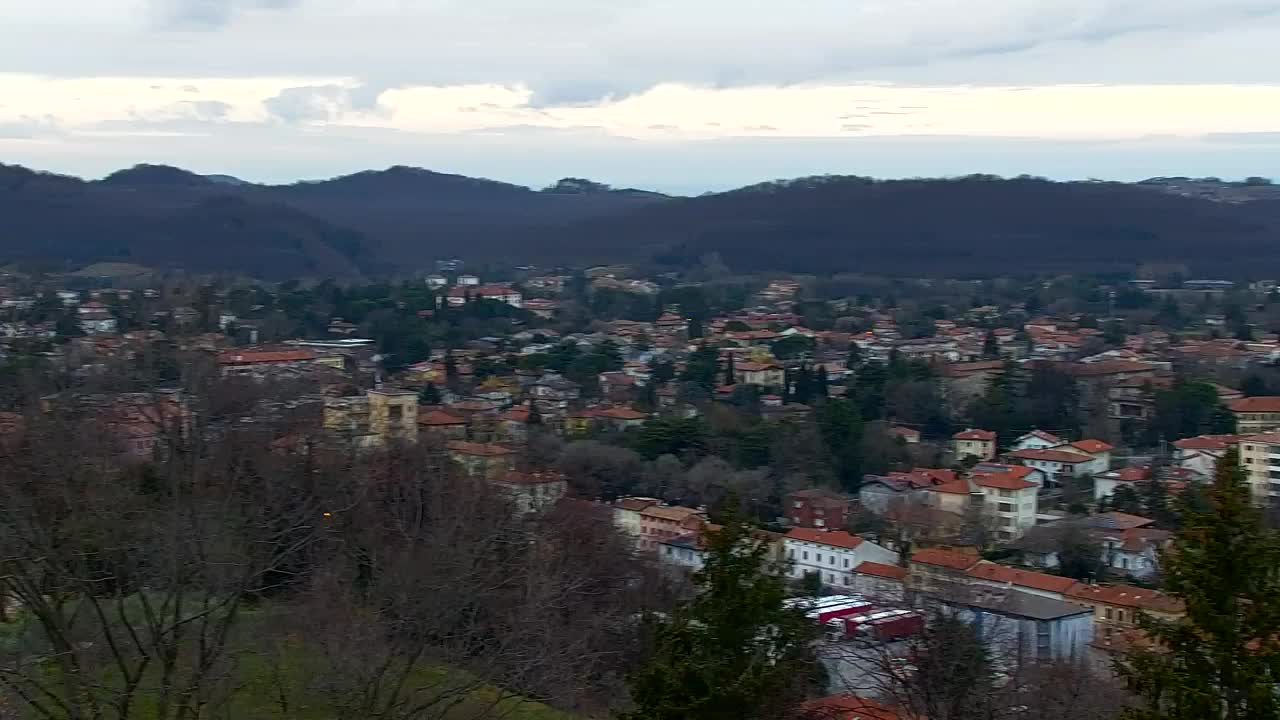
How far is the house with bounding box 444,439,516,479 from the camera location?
1592cm

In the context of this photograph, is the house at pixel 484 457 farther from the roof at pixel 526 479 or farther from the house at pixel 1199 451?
the house at pixel 1199 451

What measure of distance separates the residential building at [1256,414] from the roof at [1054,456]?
3.83 meters

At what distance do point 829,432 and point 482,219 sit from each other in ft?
253

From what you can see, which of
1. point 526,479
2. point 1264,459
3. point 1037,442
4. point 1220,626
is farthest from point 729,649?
point 1037,442

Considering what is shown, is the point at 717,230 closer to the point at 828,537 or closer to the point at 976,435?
the point at 976,435

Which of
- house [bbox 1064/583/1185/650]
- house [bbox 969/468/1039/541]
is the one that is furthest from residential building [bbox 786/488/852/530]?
house [bbox 1064/583/1185/650]

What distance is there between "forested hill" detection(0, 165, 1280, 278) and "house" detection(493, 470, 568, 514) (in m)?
49.6

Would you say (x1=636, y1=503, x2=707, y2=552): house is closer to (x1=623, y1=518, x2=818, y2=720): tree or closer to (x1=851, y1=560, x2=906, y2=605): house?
(x1=851, y1=560, x2=906, y2=605): house

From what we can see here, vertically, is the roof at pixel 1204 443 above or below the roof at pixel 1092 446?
above

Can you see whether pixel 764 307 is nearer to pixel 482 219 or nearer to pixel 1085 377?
pixel 1085 377

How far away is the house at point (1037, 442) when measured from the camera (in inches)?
1029

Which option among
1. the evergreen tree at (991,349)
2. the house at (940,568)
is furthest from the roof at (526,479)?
the evergreen tree at (991,349)

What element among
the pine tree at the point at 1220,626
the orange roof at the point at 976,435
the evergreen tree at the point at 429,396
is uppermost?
the pine tree at the point at 1220,626

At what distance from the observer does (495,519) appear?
31.2ft
